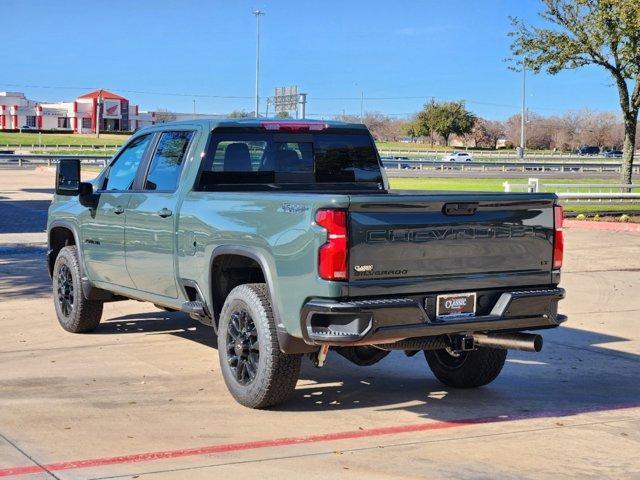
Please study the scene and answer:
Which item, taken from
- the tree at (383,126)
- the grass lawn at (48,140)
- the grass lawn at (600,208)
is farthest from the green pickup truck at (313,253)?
the tree at (383,126)

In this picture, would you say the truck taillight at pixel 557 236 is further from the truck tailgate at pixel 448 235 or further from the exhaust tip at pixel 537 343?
the exhaust tip at pixel 537 343

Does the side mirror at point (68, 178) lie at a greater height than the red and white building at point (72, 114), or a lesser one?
lesser

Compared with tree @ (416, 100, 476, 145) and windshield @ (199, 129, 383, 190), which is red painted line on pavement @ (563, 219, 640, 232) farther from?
tree @ (416, 100, 476, 145)

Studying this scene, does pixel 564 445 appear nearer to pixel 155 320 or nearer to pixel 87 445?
pixel 87 445

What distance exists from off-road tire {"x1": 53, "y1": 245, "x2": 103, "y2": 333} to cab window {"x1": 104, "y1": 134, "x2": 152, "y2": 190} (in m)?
0.87

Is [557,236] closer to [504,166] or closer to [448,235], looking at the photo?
[448,235]

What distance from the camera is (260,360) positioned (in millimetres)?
6719

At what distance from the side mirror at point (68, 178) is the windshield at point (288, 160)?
183cm

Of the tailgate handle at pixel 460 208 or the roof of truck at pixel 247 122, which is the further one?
the roof of truck at pixel 247 122

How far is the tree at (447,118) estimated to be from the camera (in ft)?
398

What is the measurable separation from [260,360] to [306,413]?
0.54m

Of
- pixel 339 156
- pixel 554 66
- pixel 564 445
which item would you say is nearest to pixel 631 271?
pixel 339 156

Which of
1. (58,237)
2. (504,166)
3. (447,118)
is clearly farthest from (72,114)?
(58,237)

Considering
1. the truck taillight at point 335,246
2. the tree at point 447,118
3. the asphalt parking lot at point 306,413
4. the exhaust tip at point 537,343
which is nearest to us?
the asphalt parking lot at point 306,413
